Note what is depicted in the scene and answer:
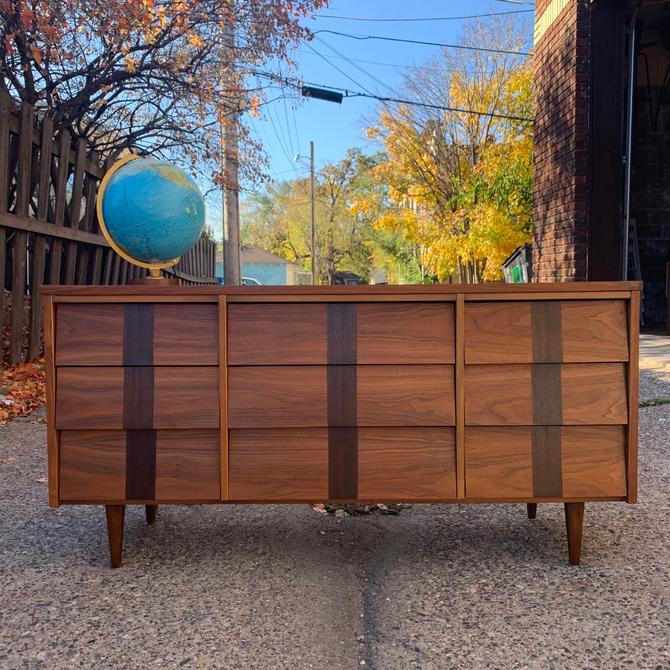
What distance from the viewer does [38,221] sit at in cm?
683

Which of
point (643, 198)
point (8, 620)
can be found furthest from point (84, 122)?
point (643, 198)

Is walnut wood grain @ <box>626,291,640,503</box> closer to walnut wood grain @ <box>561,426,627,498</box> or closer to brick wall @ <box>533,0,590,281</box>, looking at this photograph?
walnut wood grain @ <box>561,426,627,498</box>

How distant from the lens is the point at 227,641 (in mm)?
2074

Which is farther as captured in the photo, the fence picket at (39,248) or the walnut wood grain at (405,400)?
the fence picket at (39,248)

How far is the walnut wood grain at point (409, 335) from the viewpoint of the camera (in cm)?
248

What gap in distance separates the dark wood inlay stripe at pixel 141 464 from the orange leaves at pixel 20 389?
349 centimetres

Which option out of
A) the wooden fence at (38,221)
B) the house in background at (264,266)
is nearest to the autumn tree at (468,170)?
the wooden fence at (38,221)

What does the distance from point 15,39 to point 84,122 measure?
101 inches

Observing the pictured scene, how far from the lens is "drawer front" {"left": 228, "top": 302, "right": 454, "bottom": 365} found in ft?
8.13

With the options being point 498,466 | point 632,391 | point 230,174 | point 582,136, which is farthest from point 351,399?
point 230,174

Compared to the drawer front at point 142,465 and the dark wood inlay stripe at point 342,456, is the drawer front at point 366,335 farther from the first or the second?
the drawer front at point 142,465

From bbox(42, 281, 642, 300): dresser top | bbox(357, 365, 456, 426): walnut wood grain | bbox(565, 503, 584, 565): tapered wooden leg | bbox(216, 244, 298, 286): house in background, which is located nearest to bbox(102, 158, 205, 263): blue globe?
bbox(42, 281, 642, 300): dresser top

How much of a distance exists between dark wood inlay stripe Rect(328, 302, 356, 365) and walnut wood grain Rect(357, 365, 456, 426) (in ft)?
0.24

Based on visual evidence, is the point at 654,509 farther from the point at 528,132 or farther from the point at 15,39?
the point at 528,132
